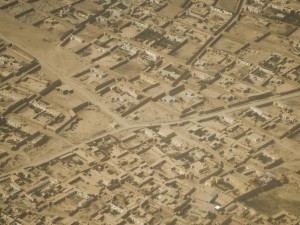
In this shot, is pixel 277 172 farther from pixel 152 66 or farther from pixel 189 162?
Answer: pixel 152 66

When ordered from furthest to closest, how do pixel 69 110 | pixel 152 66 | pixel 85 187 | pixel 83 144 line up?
pixel 152 66
pixel 69 110
pixel 83 144
pixel 85 187

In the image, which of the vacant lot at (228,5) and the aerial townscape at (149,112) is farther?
the vacant lot at (228,5)

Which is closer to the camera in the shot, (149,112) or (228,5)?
(149,112)

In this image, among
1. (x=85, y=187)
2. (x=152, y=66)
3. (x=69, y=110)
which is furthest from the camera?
(x=152, y=66)

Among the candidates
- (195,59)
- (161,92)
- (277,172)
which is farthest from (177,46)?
(277,172)

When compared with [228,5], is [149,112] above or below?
below

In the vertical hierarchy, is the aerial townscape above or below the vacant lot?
below

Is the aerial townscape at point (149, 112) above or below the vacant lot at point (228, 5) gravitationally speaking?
below

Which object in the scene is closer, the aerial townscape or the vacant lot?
the aerial townscape
